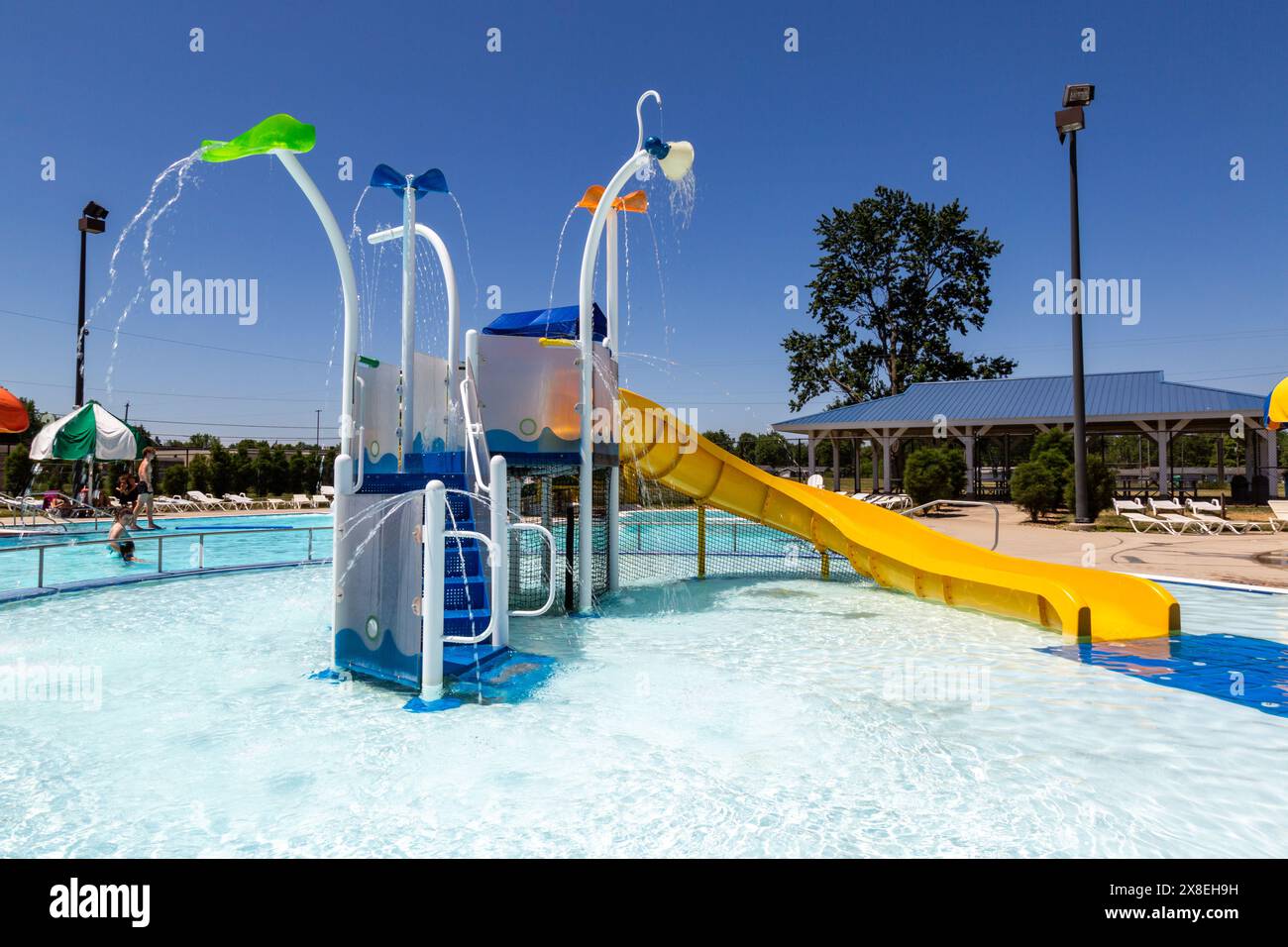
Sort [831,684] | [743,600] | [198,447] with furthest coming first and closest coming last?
[198,447] → [743,600] → [831,684]

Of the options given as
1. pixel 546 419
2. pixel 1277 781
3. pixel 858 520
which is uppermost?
pixel 546 419

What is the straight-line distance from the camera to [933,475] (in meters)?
23.3

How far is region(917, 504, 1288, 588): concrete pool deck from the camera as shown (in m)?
10.6

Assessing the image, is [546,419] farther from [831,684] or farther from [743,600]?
[831,684]

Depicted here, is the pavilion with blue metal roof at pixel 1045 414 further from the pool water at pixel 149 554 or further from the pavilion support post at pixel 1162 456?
the pool water at pixel 149 554

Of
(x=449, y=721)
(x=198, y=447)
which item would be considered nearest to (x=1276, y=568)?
(x=449, y=721)

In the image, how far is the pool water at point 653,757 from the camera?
10.9ft

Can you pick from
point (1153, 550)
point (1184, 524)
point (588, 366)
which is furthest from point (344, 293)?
point (1184, 524)

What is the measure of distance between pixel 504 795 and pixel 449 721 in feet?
4.20

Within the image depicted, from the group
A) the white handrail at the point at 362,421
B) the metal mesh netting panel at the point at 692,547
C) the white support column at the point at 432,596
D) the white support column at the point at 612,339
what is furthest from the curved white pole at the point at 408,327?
the metal mesh netting panel at the point at 692,547

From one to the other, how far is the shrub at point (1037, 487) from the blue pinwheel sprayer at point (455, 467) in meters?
14.5

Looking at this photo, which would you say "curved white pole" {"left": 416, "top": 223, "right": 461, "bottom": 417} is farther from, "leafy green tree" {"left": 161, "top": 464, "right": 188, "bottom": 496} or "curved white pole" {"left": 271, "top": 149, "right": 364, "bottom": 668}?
"leafy green tree" {"left": 161, "top": 464, "right": 188, "bottom": 496}

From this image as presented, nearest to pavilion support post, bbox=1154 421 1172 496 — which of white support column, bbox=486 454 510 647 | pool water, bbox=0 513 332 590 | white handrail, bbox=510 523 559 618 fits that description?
white handrail, bbox=510 523 559 618
